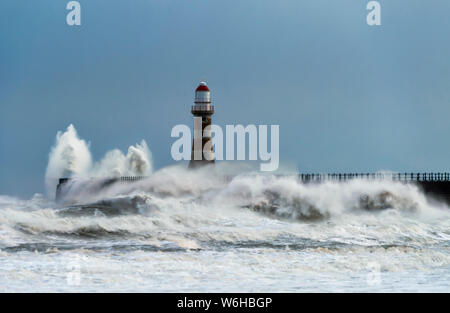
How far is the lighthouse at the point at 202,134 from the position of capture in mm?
41188

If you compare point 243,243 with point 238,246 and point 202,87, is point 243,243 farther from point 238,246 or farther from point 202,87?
point 202,87

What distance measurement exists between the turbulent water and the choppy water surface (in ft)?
0.09

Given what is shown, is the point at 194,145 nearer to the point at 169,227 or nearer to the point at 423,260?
the point at 169,227

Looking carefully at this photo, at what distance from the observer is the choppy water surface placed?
44.9ft

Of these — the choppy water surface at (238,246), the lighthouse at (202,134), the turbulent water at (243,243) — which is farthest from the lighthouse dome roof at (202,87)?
the choppy water surface at (238,246)

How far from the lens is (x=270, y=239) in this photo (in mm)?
21359

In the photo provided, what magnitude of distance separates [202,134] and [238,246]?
2225cm

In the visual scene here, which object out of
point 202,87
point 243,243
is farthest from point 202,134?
point 243,243

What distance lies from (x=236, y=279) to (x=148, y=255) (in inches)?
135

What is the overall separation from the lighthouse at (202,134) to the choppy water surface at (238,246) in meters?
4.72

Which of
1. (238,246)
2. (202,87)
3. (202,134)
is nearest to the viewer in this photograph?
(238,246)

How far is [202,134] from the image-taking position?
4134 cm

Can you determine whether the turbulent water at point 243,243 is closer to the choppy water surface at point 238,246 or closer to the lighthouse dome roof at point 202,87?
the choppy water surface at point 238,246
